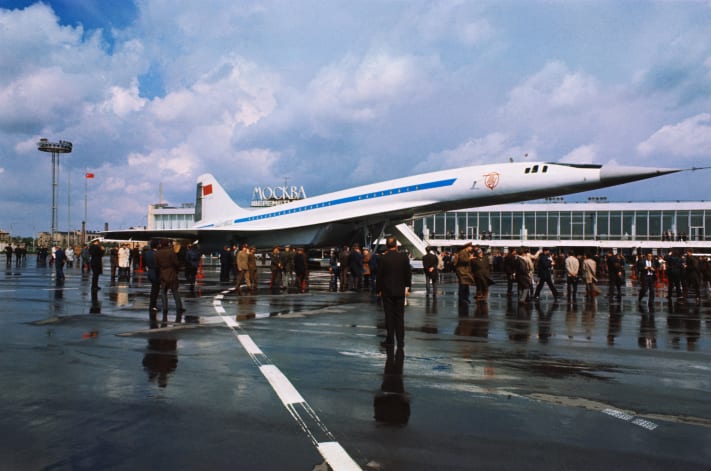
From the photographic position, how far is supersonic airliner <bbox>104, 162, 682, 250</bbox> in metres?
24.2

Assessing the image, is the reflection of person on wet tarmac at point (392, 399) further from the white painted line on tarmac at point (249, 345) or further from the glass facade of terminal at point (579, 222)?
the glass facade of terminal at point (579, 222)

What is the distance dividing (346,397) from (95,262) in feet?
43.8

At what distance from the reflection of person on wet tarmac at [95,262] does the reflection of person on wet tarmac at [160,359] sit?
8647 mm

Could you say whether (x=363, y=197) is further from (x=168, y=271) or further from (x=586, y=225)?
(x=586, y=225)

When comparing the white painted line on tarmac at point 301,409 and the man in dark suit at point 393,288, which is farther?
the man in dark suit at point 393,288

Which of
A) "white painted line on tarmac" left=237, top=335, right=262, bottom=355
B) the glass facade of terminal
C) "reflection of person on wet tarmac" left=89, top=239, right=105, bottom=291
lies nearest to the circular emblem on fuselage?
"reflection of person on wet tarmac" left=89, top=239, right=105, bottom=291

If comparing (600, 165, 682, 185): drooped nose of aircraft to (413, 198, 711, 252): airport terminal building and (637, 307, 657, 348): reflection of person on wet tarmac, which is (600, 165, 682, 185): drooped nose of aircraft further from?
(413, 198, 711, 252): airport terminal building

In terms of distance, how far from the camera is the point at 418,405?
5195mm

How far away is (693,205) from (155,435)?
2477 inches

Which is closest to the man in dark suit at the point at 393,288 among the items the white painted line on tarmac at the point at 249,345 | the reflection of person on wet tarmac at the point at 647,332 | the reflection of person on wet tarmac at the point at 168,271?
the white painted line on tarmac at the point at 249,345

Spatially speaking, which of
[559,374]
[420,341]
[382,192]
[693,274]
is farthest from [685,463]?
[382,192]

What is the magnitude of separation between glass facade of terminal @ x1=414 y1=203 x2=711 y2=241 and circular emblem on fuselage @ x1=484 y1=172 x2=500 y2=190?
33.1m

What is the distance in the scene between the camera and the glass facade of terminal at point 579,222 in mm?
57688

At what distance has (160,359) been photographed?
7.17 m
